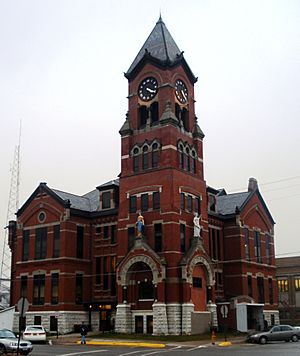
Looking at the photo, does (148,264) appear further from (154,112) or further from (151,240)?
(154,112)

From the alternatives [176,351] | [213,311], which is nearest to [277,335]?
[213,311]

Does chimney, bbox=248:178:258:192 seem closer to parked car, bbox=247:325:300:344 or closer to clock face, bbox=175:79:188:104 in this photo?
clock face, bbox=175:79:188:104

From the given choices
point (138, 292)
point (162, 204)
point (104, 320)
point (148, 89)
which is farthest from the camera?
point (148, 89)

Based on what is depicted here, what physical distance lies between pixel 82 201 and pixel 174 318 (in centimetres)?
2163

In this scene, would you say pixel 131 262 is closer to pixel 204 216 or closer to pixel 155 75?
pixel 204 216

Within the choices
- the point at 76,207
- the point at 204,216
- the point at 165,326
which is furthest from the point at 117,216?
the point at 165,326

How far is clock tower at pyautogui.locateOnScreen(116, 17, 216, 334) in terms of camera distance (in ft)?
180

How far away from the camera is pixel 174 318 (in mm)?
53781

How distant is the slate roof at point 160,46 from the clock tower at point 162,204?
0.17 metres

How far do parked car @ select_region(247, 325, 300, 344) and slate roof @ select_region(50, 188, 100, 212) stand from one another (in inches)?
1082

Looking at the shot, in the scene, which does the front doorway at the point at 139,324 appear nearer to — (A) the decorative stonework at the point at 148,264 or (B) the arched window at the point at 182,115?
(A) the decorative stonework at the point at 148,264

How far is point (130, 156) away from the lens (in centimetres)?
6166

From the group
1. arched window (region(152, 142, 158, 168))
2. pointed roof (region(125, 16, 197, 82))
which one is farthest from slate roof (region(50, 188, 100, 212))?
pointed roof (region(125, 16, 197, 82))

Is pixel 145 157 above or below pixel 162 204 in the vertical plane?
above
